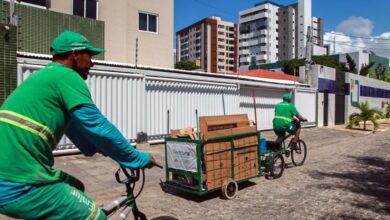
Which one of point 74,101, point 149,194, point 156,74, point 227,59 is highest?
point 227,59

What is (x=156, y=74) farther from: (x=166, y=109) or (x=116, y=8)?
(x=116, y=8)

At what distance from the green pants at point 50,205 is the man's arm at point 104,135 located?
Answer: 336 millimetres

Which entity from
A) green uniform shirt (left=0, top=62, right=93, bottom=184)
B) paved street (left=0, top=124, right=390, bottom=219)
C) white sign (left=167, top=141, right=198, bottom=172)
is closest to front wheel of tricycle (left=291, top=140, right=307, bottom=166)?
paved street (left=0, top=124, right=390, bottom=219)

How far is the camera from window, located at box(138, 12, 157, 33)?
20.1 metres

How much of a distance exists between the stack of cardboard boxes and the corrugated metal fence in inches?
66.5

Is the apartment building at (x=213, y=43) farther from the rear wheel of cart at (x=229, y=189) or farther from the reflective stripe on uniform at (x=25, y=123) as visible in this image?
the reflective stripe on uniform at (x=25, y=123)

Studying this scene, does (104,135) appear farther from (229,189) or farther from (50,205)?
(229,189)

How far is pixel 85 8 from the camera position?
17.1 metres

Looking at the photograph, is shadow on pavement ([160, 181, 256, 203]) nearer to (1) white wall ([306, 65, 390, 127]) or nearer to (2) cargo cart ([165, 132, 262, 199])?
(2) cargo cart ([165, 132, 262, 199])

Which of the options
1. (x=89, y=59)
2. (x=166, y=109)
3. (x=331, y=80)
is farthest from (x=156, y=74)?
(x=331, y=80)

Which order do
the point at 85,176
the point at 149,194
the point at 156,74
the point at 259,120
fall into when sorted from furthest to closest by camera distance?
the point at 259,120
the point at 156,74
the point at 85,176
the point at 149,194

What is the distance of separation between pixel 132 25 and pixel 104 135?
18146 millimetres

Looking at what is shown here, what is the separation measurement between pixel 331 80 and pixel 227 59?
99242 mm

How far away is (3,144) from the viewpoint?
1958 millimetres
